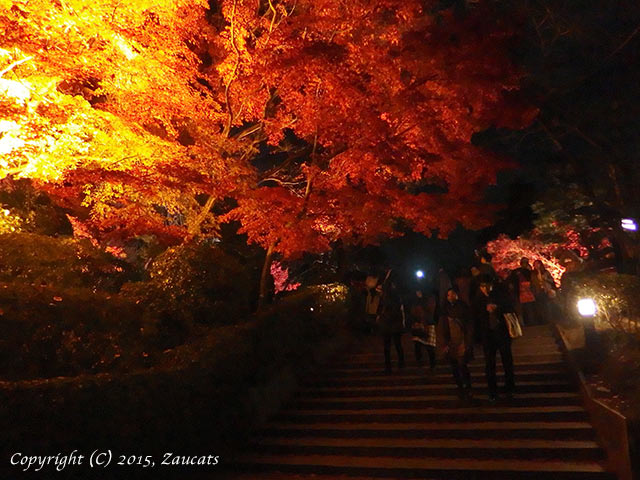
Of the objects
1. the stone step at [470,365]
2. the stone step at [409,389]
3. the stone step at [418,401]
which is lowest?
the stone step at [418,401]

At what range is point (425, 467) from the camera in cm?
626

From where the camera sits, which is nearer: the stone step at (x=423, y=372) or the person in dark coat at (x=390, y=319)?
the stone step at (x=423, y=372)

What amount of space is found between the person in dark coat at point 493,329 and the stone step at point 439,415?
515 mm

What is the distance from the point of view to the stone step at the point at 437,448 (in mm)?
6215

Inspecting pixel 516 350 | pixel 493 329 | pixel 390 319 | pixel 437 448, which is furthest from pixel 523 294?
pixel 437 448

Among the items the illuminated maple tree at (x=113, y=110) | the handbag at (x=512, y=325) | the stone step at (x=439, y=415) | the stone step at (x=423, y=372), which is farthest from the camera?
the stone step at (x=423, y=372)

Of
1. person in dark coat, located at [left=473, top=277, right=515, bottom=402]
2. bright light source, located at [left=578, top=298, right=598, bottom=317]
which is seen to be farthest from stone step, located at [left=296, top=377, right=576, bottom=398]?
bright light source, located at [left=578, top=298, right=598, bottom=317]

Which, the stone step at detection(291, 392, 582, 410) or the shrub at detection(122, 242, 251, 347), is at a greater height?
the shrub at detection(122, 242, 251, 347)

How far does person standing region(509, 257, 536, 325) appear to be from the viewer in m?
12.3

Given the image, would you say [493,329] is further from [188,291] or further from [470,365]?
[188,291]

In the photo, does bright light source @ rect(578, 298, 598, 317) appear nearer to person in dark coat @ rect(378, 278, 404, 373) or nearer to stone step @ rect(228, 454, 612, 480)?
stone step @ rect(228, 454, 612, 480)

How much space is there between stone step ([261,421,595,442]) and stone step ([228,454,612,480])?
0.61 meters

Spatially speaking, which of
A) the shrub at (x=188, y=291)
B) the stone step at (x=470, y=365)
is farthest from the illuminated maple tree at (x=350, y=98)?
the stone step at (x=470, y=365)

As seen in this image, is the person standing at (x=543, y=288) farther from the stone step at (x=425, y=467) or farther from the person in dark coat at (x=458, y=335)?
the stone step at (x=425, y=467)
